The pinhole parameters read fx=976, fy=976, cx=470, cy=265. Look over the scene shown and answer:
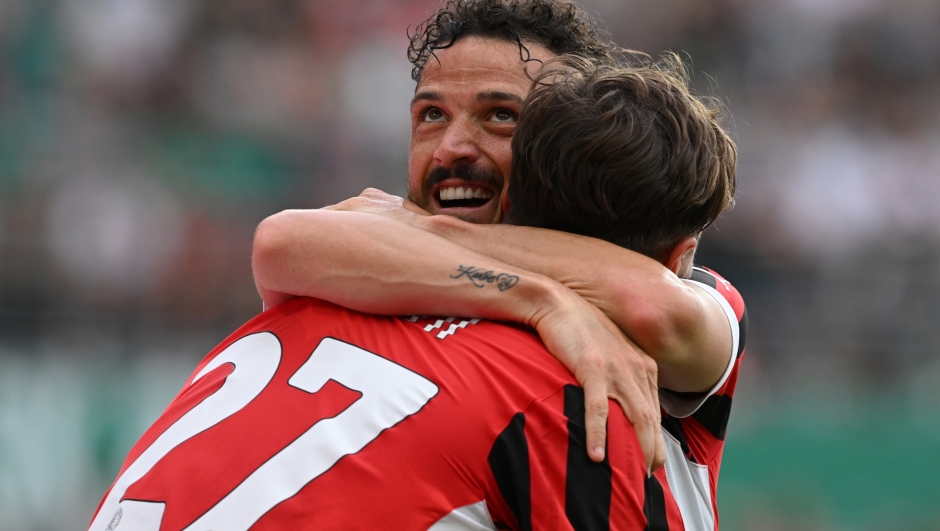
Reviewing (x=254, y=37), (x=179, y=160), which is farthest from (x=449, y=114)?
(x=254, y=37)

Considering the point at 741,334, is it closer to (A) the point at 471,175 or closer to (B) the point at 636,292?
(B) the point at 636,292

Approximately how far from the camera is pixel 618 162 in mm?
2008

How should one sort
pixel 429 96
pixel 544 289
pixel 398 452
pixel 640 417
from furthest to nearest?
pixel 429 96, pixel 544 289, pixel 640 417, pixel 398 452

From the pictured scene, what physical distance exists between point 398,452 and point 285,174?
210 inches

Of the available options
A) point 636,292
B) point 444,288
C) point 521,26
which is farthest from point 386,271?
point 521,26

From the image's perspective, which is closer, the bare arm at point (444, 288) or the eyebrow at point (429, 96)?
the bare arm at point (444, 288)

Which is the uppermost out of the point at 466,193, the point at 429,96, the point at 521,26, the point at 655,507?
the point at 521,26

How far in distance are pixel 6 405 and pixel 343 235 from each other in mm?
4324

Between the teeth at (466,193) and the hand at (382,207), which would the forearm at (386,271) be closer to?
the hand at (382,207)

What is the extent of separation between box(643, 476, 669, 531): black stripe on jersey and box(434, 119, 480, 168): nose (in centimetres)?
115

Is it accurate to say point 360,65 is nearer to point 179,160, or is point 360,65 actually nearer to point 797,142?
point 179,160

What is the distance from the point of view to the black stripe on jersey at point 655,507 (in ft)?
5.96

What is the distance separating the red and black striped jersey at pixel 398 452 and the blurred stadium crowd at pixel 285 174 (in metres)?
4.03

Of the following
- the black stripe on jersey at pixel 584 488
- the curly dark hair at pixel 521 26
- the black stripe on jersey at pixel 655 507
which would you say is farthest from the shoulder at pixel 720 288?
the curly dark hair at pixel 521 26
